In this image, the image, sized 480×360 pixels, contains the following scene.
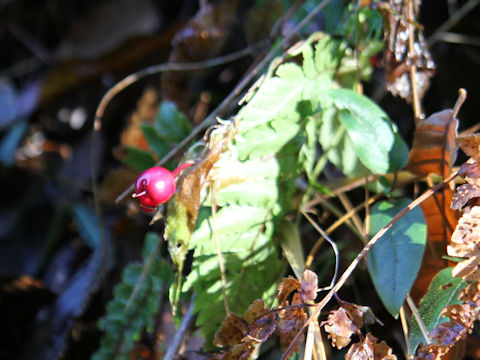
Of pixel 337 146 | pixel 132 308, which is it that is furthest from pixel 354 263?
pixel 132 308

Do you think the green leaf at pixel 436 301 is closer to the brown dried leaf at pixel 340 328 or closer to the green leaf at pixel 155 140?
the brown dried leaf at pixel 340 328

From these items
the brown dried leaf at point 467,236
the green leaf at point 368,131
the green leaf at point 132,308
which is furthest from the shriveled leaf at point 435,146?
the green leaf at point 132,308

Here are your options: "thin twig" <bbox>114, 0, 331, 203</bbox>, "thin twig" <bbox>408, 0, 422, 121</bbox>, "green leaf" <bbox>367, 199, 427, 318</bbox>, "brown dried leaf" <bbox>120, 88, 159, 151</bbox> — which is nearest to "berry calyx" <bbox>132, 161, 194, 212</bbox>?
"thin twig" <bbox>114, 0, 331, 203</bbox>

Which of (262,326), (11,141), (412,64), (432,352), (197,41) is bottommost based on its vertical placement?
(432,352)

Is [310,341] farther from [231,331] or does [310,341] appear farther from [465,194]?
[465,194]

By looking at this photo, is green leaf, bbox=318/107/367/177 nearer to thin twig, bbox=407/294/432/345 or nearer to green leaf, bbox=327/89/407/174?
green leaf, bbox=327/89/407/174
